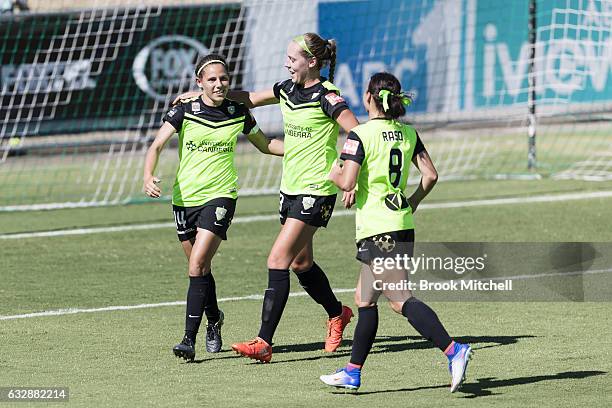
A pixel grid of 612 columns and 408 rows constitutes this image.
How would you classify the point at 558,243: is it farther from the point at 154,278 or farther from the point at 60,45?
the point at 60,45

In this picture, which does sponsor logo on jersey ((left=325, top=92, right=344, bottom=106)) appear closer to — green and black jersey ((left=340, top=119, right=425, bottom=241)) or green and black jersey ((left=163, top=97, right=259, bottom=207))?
green and black jersey ((left=163, top=97, right=259, bottom=207))

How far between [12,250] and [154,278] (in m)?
2.66

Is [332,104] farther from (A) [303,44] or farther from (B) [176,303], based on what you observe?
(B) [176,303]

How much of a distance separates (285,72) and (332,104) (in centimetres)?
1560

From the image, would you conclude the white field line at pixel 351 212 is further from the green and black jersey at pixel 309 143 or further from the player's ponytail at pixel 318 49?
the player's ponytail at pixel 318 49

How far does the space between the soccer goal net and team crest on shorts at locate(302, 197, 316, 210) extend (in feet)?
42.3

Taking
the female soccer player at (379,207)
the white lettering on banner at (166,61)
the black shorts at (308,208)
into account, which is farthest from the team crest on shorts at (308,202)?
the white lettering on banner at (166,61)

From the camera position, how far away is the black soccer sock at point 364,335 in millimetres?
7605

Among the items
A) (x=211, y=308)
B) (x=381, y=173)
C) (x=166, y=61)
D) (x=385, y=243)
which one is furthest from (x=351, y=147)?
(x=166, y=61)

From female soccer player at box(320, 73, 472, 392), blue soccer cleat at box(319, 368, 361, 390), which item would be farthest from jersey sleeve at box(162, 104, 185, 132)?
blue soccer cleat at box(319, 368, 361, 390)

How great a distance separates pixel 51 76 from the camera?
23.7 meters

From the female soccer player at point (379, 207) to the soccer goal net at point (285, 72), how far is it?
14.0m

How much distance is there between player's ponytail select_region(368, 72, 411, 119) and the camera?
24.8ft

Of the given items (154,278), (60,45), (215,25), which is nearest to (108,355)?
(154,278)
